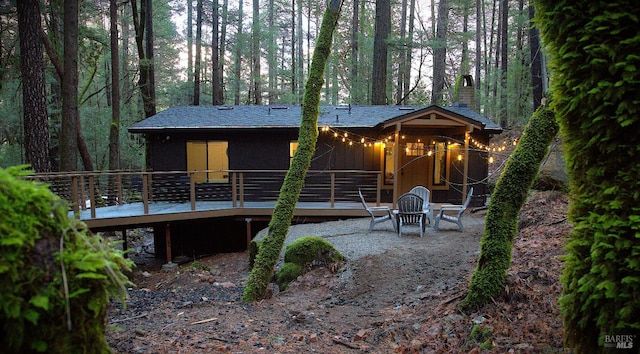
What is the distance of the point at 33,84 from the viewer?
28.7 ft

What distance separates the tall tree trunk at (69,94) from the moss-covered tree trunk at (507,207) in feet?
36.6

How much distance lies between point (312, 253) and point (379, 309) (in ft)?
6.85

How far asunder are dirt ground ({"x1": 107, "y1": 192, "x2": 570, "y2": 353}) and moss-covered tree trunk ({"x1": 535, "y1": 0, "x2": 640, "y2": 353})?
1.27m

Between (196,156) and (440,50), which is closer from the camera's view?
(196,156)

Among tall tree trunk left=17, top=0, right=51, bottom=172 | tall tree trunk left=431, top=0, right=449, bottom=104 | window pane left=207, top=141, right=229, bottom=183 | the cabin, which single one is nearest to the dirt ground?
the cabin

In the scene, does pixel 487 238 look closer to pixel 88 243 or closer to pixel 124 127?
pixel 88 243

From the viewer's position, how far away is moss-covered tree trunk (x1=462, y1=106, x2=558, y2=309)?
3871 millimetres

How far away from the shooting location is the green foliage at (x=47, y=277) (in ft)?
3.00

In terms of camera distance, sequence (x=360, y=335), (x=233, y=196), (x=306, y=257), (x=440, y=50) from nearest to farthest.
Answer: (x=360, y=335) → (x=306, y=257) → (x=233, y=196) → (x=440, y=50)

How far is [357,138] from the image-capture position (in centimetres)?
1155

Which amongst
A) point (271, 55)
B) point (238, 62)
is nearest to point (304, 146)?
point (238, 62)

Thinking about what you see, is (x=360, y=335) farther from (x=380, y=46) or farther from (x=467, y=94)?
(x=380, y=46)

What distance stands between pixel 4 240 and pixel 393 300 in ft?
16.4

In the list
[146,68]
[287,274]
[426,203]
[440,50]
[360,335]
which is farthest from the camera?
[440,50]
